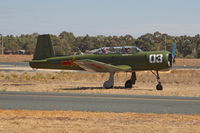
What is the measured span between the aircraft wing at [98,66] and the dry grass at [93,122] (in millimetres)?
11170

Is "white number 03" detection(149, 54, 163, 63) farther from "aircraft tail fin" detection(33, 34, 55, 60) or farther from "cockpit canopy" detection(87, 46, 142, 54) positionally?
"aircraft tail fin" detection(33, 34, 55, 60)

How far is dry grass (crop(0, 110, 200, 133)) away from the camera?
408 inches

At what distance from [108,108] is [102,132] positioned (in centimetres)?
462

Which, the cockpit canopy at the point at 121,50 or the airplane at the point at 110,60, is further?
the cockpit canopy at the point at 121,50

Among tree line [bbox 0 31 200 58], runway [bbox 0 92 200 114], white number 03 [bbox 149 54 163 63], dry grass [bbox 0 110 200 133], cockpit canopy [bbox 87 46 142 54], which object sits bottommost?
dry grass [bbox 0 110 200 133]

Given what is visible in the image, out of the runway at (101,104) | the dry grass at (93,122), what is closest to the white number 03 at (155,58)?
the runway at (101,104)

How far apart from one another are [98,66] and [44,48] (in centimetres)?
492

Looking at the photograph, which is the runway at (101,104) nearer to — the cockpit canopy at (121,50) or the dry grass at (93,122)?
the dry grass at (93,122)

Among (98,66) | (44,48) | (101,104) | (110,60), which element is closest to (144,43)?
(44,48)

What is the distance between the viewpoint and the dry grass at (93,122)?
408 inches

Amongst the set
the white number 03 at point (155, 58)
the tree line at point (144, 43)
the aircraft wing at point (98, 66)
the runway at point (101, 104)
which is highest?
the tree line at point (144, 43)

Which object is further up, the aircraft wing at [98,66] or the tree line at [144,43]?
the tree line at [144,43]

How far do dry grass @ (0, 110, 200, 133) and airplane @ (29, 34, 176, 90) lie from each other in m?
11.6

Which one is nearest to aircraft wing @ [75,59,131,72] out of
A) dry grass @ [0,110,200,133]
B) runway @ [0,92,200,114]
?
runway @ [0,92,200,114]
